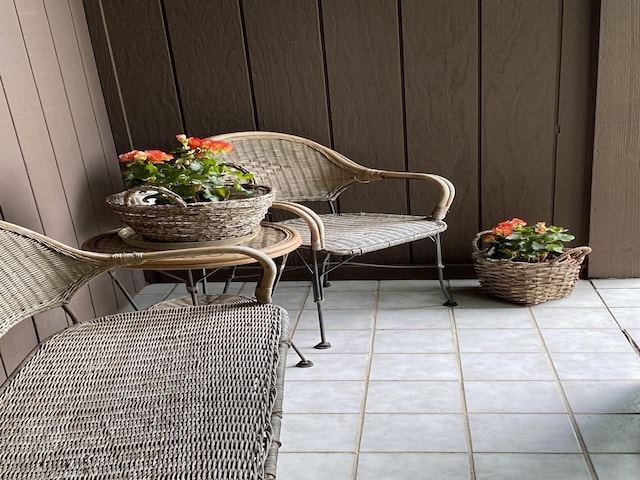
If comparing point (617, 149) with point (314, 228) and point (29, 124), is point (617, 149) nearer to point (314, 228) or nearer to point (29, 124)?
point (314, 228)

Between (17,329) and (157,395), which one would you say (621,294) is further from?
(17,329)

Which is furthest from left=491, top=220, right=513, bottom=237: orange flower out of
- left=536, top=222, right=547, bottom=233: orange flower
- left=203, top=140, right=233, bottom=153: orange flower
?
left=203, top=140, right=233, bottom=153: orange flower

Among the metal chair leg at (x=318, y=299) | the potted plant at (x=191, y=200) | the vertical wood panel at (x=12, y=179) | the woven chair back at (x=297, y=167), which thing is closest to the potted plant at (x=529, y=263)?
the woven chair back at (x=297, y=167)

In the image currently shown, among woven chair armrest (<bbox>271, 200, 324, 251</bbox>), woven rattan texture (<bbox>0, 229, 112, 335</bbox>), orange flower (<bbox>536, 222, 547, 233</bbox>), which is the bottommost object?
orange flower (<bbox>536, 222, 547, 233</bbox>)

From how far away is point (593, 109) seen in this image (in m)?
2.55

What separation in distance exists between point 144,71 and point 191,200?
1117 millimetres

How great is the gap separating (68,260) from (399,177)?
4.45 feet

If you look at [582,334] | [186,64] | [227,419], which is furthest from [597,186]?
[227,419]

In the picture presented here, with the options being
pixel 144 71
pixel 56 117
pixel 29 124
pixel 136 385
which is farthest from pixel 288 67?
pixel 136 385

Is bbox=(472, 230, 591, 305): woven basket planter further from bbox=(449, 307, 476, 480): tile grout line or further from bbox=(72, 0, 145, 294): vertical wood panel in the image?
bbox=(72, 0, 145, 294): vertical wood panel

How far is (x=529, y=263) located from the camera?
2.46m

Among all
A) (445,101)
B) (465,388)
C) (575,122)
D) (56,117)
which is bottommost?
(465,388)

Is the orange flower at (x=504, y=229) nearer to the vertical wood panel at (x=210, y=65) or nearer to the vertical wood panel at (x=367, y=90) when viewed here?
the vertical wood panel at (x=367, y=90)

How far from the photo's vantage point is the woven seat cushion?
2238 millimetres
